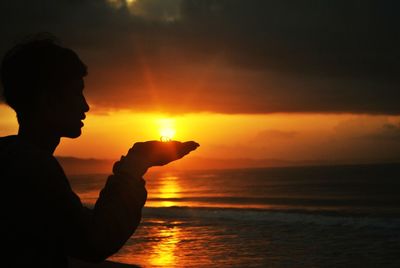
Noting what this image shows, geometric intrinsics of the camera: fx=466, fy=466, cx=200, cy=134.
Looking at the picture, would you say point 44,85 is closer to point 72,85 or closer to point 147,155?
point 72,85

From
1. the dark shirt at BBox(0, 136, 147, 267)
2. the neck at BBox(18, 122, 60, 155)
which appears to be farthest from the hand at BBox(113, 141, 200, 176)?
the neck at BBox(18, 122, 60, 155)

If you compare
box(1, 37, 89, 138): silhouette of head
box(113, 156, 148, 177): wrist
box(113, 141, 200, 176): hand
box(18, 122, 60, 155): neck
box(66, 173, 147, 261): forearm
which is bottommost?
box(66, 173, 147, 261): forearm

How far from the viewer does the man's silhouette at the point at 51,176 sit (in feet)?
4.14

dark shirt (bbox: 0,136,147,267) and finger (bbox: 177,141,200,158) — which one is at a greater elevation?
finger (bbox: 177,141,200,158)

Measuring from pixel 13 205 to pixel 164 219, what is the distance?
29.6 metres

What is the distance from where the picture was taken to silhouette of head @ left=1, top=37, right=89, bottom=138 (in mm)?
1475

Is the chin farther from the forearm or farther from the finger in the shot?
the finger

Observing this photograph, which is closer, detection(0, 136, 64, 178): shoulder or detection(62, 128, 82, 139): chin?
detection(0, 136, 64, 178): shoulder

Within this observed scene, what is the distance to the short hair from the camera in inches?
58.0

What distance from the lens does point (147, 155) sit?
1464 mm

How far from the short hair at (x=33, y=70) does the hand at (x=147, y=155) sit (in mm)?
322

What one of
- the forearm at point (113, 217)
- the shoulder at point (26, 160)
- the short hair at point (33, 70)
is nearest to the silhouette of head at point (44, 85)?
the short hair at point (33, 70)

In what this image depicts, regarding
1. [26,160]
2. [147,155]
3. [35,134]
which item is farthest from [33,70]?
[147,155]

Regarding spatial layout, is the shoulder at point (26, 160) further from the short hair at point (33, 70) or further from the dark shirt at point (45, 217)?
the short hair at point (33, 70)
